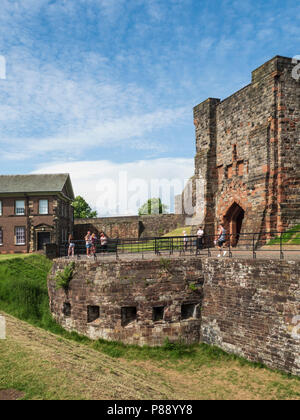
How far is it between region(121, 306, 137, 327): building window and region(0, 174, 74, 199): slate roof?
21.8m

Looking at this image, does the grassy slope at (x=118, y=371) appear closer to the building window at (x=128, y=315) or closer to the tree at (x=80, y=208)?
the building window at (x=128, y=315)

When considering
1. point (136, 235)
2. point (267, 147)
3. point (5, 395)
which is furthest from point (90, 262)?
point (136, 235)

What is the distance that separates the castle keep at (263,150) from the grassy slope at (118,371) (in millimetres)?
7538

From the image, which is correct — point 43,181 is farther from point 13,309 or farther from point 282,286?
point 282,286

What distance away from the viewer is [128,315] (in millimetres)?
13156

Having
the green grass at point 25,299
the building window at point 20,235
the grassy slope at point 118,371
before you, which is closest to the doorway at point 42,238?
the building window at point 20,235

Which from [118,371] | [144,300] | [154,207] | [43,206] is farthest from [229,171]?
[154,207]

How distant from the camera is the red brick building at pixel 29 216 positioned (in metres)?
32.1

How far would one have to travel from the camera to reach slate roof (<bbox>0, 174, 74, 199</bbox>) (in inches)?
1293

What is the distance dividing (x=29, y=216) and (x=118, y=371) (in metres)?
25.7

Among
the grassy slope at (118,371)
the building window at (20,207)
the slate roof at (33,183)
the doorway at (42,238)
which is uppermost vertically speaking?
the slate roof at (33,183)

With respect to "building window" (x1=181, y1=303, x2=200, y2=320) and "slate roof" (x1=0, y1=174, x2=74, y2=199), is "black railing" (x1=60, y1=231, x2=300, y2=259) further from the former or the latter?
"slate roof" (x1=0, y1=174, x2=74, y2=199)

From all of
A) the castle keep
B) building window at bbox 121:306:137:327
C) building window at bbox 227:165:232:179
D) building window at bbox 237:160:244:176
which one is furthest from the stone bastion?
building window at bbox 227:165:232:179
